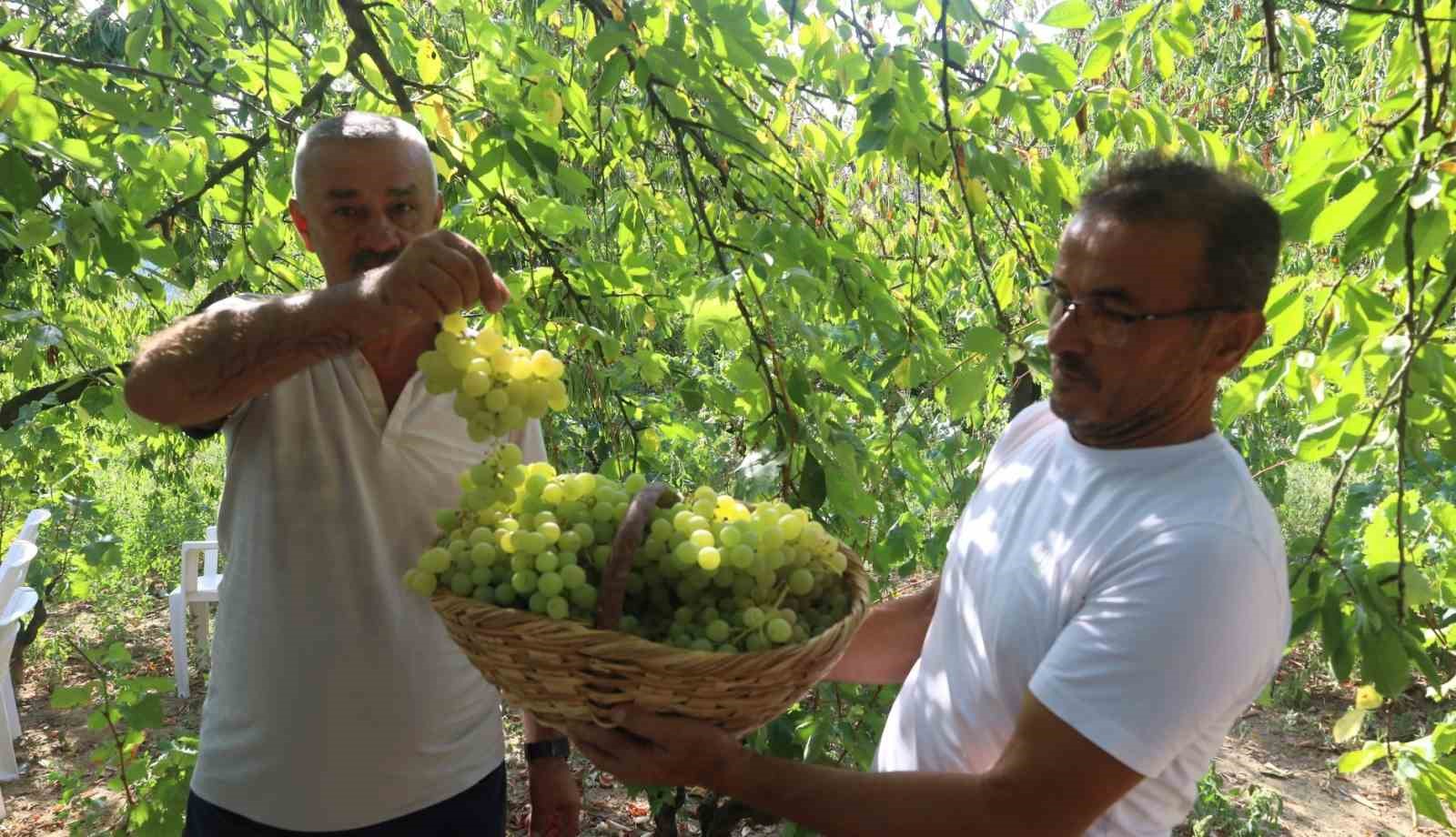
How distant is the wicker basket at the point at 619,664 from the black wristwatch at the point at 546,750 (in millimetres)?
651

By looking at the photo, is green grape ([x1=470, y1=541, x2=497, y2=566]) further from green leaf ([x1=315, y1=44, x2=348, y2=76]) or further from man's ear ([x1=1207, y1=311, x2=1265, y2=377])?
green leaf ([x1=315, y1=44, x2=348, y2=76])

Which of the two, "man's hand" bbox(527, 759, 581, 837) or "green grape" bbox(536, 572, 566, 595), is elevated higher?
"green grape" bbox(536, 572, 566, 595)

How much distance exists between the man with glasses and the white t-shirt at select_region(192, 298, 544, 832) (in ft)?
1.69

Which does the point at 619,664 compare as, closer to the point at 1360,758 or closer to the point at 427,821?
the point at 427,821

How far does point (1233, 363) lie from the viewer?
49.0 inches

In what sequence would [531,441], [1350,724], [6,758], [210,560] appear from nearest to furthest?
1. [531,441]
2. [1350,724]
3. [6,758]
4. [210,560]

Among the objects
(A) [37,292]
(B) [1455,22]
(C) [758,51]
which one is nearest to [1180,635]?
(B) [1455,22]

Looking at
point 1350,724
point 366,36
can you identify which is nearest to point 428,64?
point 366,36

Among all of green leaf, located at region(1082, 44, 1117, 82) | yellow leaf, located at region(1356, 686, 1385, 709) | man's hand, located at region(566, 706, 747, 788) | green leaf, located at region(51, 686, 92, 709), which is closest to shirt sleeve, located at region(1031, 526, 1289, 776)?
man's hand, located at region(566, 706, 747, 788)

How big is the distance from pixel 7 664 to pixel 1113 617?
4.43m

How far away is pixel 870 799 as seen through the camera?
1130 mm

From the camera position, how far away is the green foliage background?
1.60 meters

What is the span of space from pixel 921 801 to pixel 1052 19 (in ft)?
4.59

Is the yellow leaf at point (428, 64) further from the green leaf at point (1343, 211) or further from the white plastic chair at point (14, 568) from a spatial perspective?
the white plastic chair at point (14, 568)
